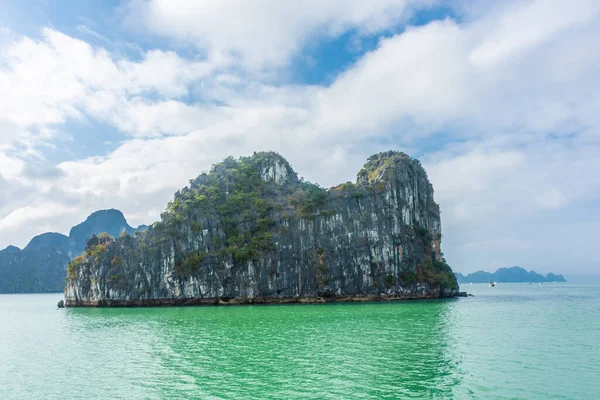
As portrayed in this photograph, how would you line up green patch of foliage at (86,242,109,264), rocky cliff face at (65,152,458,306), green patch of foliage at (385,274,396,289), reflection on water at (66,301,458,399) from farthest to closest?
green patch of foliage at (86,242,109,264) < green patch of foliage at (385,274,396,289) < rocky cliff face at (65,152,458,306) < reflection on water at (66,301,458,399)

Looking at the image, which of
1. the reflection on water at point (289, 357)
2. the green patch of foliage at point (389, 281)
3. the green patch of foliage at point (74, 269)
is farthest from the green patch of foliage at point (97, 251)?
the green patch of foliage at point (389, 281)

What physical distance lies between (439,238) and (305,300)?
3491cm

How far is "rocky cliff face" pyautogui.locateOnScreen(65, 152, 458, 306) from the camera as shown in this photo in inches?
2835

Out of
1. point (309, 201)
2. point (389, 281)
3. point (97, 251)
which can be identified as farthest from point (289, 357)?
point (97, 251)

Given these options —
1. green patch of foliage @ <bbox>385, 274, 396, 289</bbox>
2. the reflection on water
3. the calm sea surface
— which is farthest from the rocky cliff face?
the calm sea surface

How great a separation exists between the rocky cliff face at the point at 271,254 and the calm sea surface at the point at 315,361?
34478 mm

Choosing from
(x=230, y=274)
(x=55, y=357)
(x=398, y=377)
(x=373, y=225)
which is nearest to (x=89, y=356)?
(x=55, y=357)

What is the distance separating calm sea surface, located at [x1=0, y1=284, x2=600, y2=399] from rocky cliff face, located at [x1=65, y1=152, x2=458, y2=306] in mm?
34478

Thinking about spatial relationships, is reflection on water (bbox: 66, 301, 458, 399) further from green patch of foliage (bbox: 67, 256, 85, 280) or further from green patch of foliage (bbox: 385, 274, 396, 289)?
green patch of foliage (bbox: 67, 256, 85, 280)

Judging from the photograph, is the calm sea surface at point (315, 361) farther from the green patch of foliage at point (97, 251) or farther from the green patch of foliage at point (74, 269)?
the green patch of foliage at point (74, 269)

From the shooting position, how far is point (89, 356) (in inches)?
1022

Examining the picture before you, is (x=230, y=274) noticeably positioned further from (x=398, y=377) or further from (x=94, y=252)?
(x=398, y=377)

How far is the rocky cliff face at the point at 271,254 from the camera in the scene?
236 feet

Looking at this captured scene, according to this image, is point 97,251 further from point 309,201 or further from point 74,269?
point 309,201
